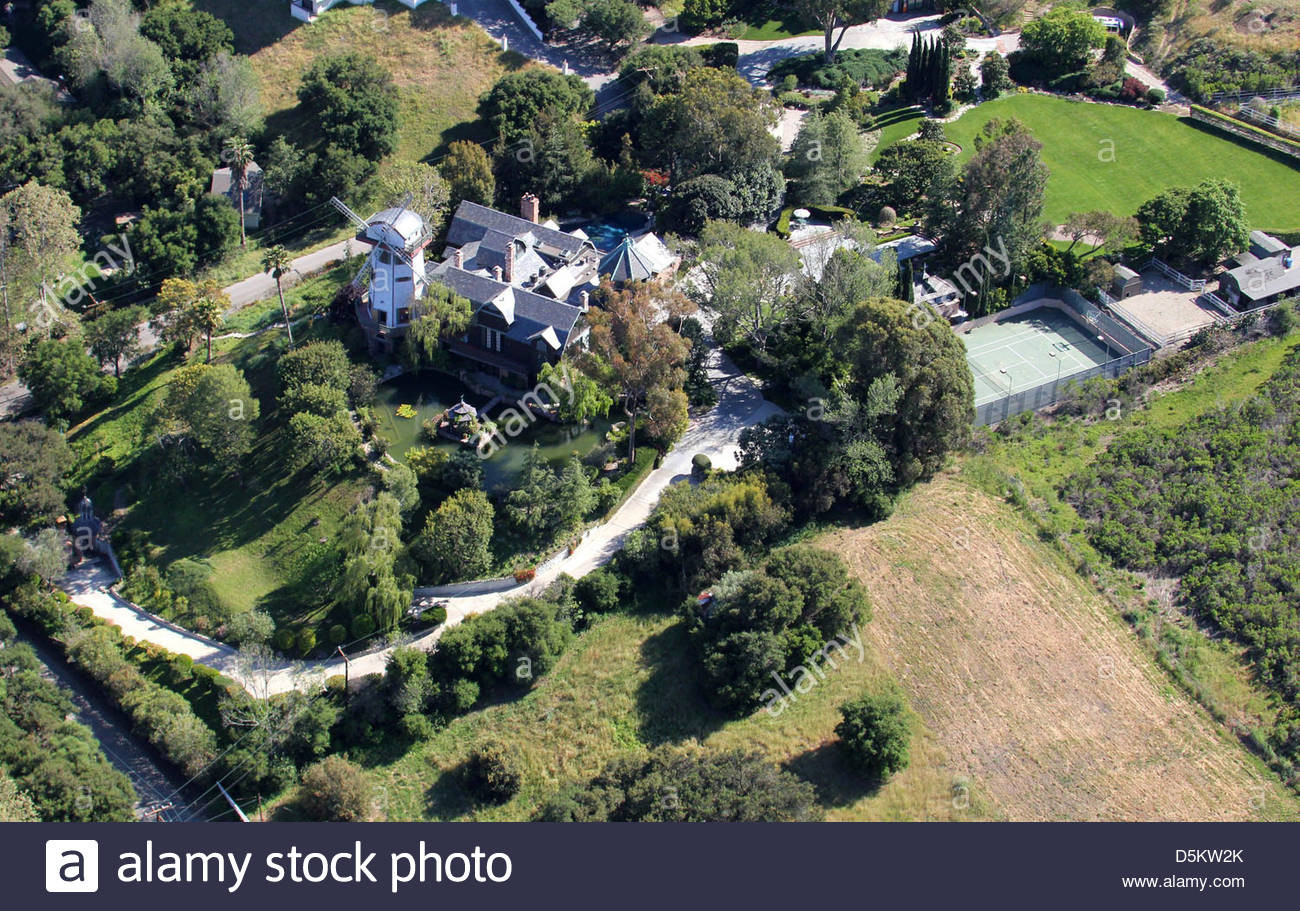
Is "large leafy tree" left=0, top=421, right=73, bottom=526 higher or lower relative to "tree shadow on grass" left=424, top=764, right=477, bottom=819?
higher

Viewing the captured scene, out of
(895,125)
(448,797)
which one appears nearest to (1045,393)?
(895,125)

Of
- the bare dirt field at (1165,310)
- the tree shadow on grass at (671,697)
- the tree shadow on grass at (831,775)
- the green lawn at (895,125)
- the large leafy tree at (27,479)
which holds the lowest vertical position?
the tree shadow on grass at (831,775)

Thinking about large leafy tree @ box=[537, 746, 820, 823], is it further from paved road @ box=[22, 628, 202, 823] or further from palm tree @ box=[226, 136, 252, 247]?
palm tree @ box=[226, 136, 252, 247]

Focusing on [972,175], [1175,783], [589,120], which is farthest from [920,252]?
[1175,783]

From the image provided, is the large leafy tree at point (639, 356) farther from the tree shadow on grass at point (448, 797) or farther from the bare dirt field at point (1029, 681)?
the tree shadow on grass at point (448, 797)

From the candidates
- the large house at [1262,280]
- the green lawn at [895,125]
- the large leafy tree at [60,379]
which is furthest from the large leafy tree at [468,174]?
the large house at [1262,280]

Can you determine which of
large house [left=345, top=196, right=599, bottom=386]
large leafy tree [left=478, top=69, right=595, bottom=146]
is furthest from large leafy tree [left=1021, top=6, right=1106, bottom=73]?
large house [left=345, top=196, right=599, bottom=386]
